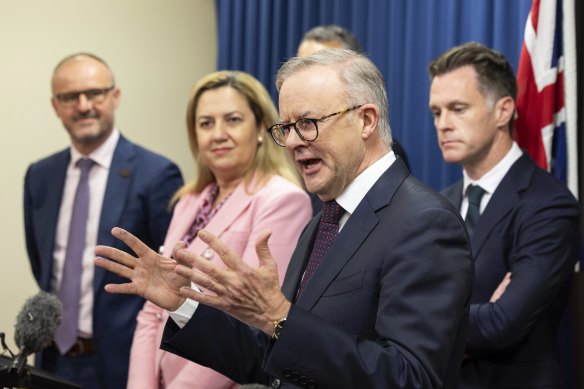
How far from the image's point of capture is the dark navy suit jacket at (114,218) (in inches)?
134

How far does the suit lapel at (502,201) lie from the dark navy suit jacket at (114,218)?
133 centimetres

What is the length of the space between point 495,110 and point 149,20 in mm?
2903

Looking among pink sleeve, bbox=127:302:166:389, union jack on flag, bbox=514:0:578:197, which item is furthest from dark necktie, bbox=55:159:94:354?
union jack on flag, bbox=514:0:578:197

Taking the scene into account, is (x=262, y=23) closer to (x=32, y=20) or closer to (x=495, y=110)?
(x=32, y=20)

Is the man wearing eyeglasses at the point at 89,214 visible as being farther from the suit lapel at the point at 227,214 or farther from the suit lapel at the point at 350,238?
the suit lapel at the point at 350,238

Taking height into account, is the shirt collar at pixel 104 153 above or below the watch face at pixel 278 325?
above

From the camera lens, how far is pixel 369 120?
1.96 metres

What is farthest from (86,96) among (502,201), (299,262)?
(299,262)

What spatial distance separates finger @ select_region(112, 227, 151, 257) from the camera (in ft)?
5.99

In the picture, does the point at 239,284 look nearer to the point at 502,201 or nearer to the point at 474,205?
the point at 502,201

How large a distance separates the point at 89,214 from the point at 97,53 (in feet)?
6.20

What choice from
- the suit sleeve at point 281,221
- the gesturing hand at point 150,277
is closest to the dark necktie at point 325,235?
the gesturing hand at point 150,277

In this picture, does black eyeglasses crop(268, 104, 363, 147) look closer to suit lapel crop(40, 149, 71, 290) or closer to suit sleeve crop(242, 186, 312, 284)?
suit sleeve crop(242, 186, 312, 284)

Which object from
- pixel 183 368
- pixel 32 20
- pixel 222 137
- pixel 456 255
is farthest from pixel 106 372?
pixel 32 20
